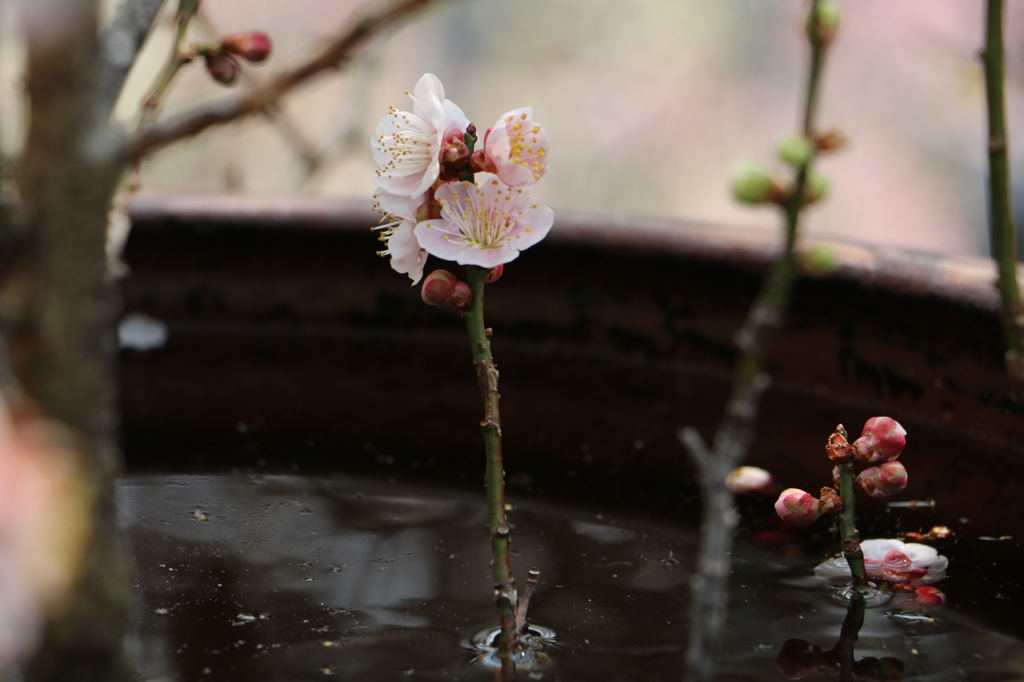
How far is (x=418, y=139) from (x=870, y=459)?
341 mm

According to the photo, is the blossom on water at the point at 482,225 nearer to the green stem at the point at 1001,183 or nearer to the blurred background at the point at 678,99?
the green stem at the point at 1001,183

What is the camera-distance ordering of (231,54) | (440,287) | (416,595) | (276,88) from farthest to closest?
(231,54)
(416,595)
(440,287)
(276,88)

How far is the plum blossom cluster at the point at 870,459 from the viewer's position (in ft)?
2.02

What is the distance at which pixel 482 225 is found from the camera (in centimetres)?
57

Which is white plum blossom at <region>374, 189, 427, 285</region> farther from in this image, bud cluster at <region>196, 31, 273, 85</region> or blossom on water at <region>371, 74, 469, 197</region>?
bud cluster at <region>196, 31, 273, 85</region>

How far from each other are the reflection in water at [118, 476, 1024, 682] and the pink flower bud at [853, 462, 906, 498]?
3.1 inches

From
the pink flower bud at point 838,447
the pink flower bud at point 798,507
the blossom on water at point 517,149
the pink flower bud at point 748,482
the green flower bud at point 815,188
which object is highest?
the blossom on water at point 517,149

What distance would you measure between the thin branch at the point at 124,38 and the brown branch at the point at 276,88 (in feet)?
0.33

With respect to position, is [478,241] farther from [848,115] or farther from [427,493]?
[848,115]

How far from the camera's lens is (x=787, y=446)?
0.88m

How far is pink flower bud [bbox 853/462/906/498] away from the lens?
617 mm

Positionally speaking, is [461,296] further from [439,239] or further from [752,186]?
[752,186]

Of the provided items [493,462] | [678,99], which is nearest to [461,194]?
[493,462]

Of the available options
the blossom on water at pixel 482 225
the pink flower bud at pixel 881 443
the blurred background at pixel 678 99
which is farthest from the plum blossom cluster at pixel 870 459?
the blurred background at pixel 678 99
